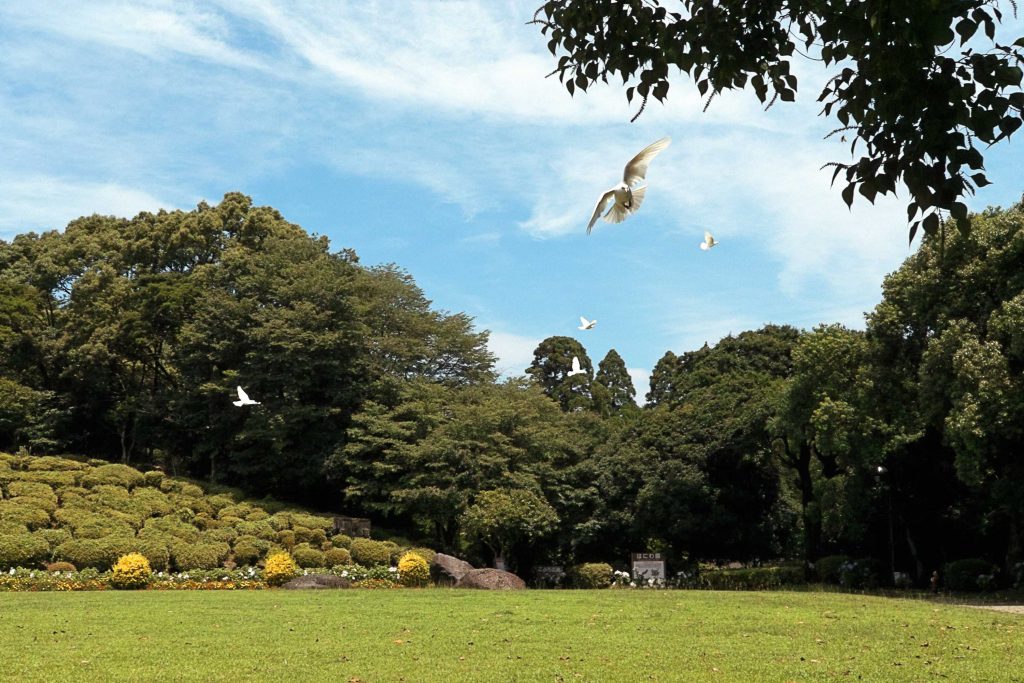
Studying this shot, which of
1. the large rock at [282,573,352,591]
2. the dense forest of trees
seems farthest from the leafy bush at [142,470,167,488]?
the large rock at [282,573,352,591]

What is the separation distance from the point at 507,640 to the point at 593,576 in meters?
14.1

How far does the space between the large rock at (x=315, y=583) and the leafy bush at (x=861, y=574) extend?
10.8 metres

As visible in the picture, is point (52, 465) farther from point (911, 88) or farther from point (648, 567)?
point (911, 88)

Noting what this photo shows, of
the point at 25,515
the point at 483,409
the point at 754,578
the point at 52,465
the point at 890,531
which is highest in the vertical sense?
the point at 483,409

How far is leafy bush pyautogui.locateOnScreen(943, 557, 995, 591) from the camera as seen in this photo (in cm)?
1955

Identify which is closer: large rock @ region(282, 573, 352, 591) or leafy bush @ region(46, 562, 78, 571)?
large rock @ region(282, 573, 352, 591)

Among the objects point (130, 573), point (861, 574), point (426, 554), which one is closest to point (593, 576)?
point (426, 554)

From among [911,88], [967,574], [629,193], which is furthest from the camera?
[967,574]

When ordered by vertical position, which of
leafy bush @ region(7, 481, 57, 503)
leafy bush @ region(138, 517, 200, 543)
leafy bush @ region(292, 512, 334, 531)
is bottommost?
leafy bush @ region(138, 517, 200, 543)

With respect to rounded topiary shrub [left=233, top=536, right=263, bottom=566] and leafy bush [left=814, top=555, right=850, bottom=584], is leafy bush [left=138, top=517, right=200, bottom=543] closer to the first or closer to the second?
rounded topiary shrub [left=233, top=536, right=263, bottom=566]

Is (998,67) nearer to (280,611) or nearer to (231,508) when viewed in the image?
(280,611)

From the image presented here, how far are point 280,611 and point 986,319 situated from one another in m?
13.7

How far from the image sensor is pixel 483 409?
24984 mm

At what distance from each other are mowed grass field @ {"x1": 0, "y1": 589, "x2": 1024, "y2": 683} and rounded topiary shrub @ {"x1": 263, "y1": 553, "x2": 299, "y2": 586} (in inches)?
202
